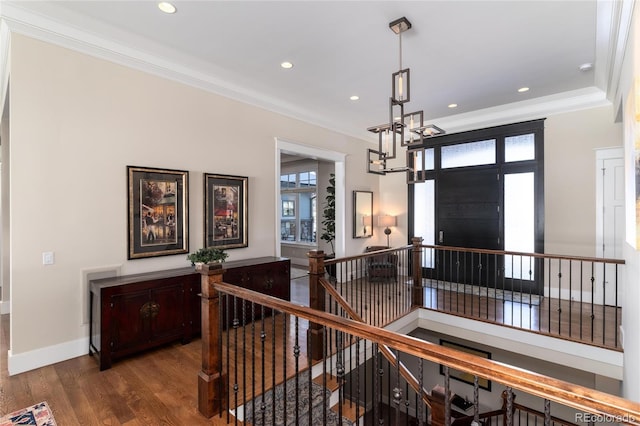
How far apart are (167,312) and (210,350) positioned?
4.39ft

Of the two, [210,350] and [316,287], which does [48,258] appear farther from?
[316,287]

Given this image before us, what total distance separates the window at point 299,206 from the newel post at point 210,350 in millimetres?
6286

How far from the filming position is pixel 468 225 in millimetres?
6148

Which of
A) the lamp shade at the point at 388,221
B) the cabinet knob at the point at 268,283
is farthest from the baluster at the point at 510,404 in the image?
the lamp shade at the point at 388,221

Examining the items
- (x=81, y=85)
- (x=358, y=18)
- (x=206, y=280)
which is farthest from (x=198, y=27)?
(x=206, y=280)

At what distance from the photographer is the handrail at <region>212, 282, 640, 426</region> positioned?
0.94m

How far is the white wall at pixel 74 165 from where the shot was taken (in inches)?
114

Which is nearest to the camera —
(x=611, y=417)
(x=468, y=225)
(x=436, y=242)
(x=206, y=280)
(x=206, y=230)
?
(x=611, y=417)

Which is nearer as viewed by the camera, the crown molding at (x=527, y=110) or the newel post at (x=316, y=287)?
the newel post at (x=316, y=287)

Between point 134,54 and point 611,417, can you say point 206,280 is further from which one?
point 134,54

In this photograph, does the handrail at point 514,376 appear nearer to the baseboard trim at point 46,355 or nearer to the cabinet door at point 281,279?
the cabinet door at point 281,279

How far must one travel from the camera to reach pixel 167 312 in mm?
3389

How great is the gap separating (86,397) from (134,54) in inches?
136

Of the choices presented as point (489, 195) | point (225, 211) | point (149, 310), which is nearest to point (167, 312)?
point (149, 310)
